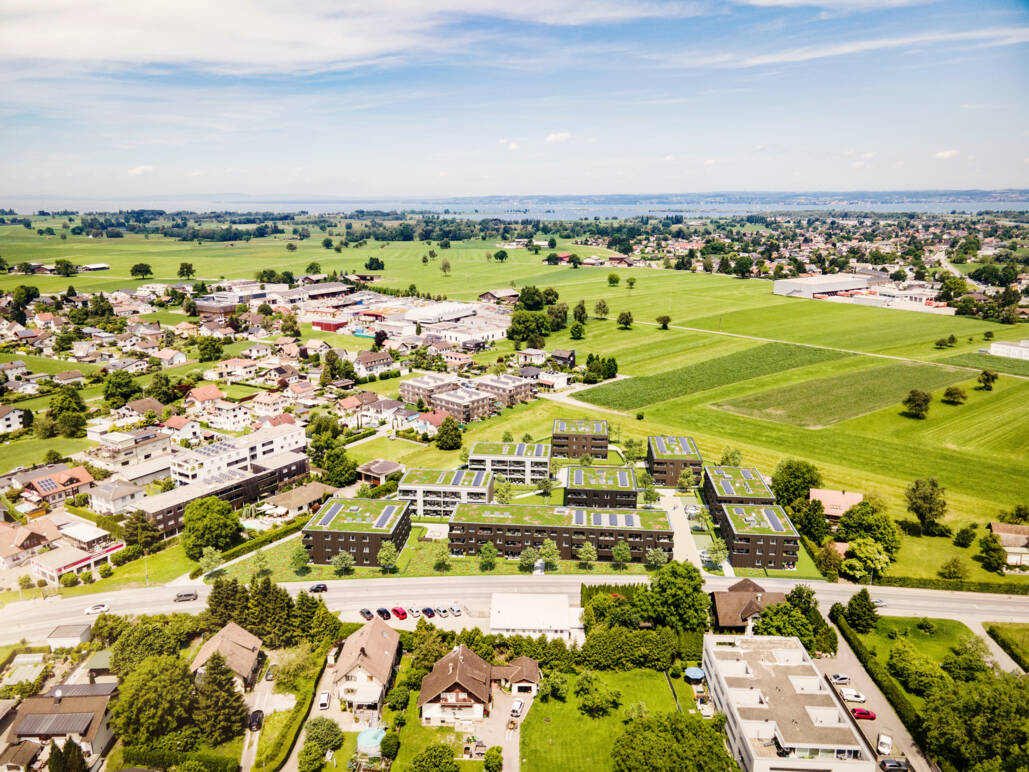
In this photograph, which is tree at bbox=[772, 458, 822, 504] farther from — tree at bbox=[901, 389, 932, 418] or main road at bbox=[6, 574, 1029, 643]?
tree at bbox=[901, 389, 932, 418]

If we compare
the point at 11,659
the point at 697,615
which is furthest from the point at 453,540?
the point at 11,659

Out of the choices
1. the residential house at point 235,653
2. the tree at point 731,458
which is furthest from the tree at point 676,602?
the residential house at point 235,653

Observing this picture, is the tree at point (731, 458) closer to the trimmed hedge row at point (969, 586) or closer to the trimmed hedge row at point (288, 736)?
the trimmed hedge row at point (969, 586)

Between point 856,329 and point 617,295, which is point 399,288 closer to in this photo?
point 617,295

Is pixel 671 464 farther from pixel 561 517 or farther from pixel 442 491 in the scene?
pixel 442 491

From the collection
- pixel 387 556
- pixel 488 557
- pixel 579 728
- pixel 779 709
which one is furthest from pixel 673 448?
pixel 579 728

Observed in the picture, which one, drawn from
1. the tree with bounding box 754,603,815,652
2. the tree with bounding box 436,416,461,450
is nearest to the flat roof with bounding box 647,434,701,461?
the tree with bounding box 436,416,461,450
